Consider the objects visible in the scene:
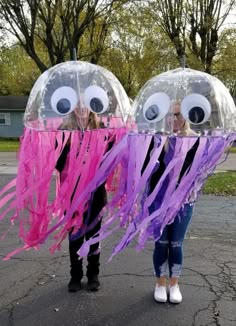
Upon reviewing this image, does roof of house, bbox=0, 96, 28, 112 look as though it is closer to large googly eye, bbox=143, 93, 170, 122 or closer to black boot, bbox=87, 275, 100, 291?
black boot, bbox=87, 275, 100, 291

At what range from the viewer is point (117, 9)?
2116 cm

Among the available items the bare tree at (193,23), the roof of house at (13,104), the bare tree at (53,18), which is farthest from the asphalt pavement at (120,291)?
the roof of house at (13,104)

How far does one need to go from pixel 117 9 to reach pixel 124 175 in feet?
64.5

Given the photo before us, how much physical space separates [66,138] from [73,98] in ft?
1.00

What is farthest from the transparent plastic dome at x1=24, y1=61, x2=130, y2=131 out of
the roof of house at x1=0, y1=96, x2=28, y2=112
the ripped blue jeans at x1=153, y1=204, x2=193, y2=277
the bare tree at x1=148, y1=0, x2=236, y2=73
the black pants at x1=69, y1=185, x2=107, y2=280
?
the roof of house at x1=0, y1=96, x2=28, y2=112

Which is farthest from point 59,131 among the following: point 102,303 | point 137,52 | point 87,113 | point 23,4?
point 137,52

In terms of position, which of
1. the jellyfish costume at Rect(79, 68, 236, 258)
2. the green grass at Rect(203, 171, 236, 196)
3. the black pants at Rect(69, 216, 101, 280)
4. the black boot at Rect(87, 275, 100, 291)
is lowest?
the green grass at Rect(203, 171, 236, 196)

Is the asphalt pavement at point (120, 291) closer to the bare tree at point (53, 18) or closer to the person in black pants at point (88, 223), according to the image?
the person in black pants at point (88, 223)

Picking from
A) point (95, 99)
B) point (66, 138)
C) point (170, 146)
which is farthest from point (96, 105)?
point (170, 146)

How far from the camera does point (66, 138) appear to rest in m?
3.17

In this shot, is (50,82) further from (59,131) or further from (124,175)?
(124,175)

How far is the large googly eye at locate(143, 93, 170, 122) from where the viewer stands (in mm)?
2883

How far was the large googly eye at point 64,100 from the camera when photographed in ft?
10.0

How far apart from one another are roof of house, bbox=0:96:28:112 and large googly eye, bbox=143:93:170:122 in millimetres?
32547
